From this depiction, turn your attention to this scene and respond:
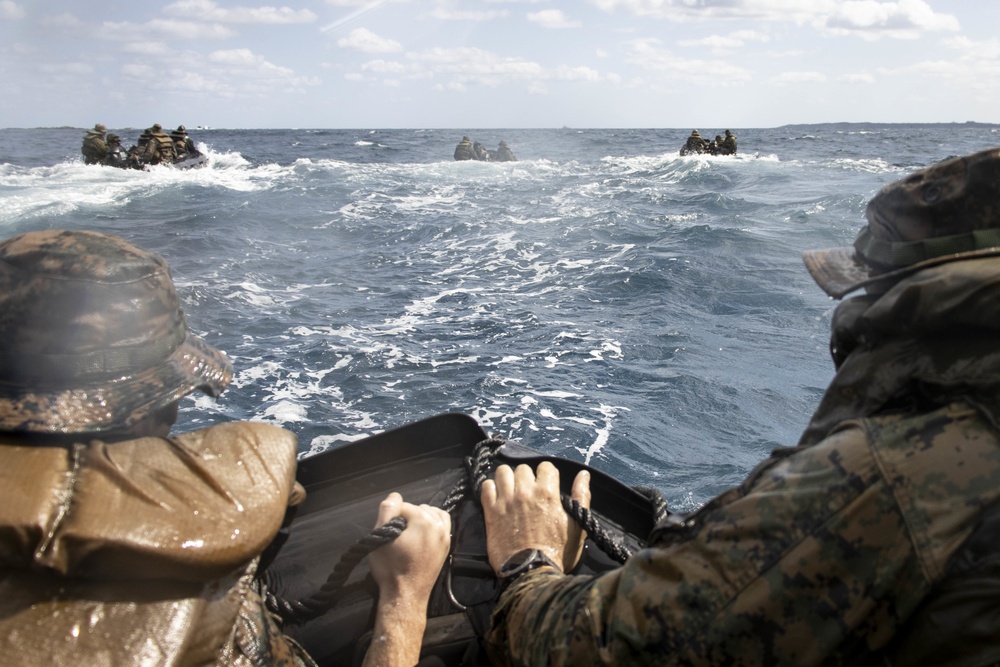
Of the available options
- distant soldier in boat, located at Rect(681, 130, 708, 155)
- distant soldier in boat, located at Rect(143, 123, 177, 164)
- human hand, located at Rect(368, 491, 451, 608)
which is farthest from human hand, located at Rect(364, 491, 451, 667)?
distant soldier in boat, located at Rect(681, 130, 708, 155)

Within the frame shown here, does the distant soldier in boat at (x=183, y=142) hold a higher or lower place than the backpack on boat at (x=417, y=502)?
higher

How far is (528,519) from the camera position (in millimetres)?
2098

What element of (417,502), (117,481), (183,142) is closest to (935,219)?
(117,481)

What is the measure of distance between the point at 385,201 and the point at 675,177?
11.7m

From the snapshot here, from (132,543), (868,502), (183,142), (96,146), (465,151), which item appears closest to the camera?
(868,502)

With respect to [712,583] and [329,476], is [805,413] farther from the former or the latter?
[712,583]

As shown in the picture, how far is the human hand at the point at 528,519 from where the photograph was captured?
204 centimetres

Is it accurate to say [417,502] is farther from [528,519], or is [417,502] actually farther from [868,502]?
[868,502]

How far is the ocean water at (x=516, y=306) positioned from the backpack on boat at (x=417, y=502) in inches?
98.1

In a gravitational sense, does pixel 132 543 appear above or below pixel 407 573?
above

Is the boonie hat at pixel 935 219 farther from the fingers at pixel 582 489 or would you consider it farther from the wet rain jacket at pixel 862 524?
the fingers at pixel 582 489

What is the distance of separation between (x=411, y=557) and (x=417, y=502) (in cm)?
47

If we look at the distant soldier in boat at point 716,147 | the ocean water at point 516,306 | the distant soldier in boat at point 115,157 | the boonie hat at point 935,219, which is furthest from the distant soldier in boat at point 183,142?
the boonie hat at point 935,219

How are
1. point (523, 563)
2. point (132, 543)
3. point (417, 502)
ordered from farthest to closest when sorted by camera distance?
1. point (417, 502)
2. point (523, 563)
3. point (132, 543)
